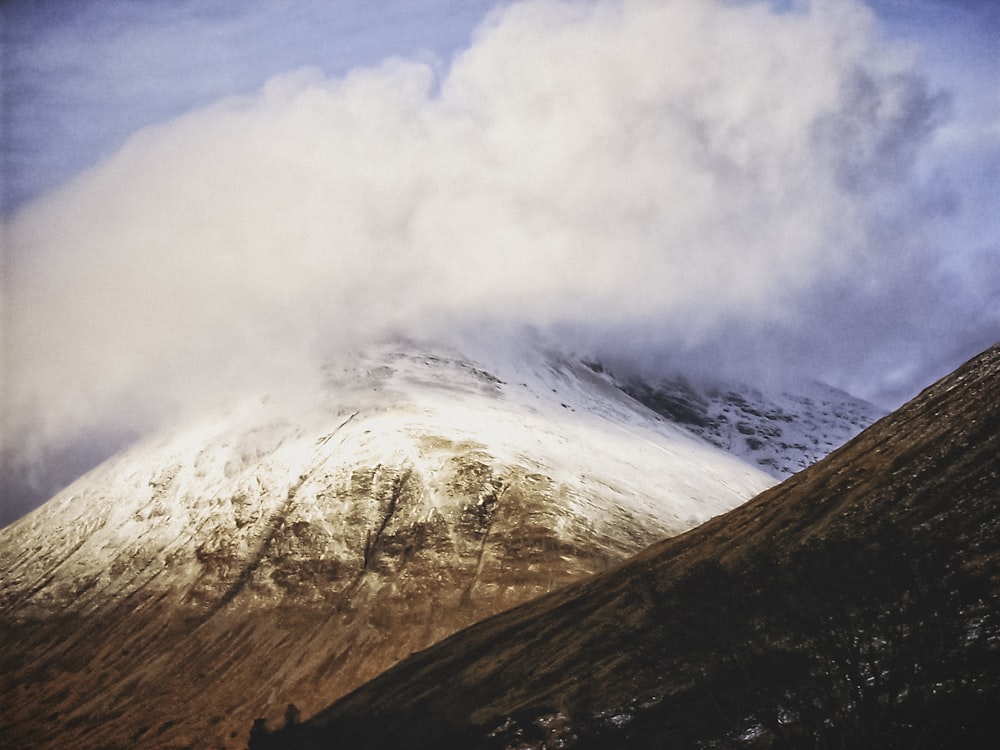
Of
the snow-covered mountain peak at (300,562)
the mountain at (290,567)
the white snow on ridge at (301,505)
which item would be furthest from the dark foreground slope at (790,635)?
the white snow on ridge at (301,505)

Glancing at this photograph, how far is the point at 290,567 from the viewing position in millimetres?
162125

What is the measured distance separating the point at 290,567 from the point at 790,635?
105m

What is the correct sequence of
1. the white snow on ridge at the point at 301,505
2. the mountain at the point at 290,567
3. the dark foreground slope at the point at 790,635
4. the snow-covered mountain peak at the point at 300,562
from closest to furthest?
the dark foreground slope at the point at 790,635, the mountain at the point at 290,567, the snow-covered mountain peak at the point at 300,562, the white snow on ridge at the point at 301,505

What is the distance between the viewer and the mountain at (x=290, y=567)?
135750 millimetres

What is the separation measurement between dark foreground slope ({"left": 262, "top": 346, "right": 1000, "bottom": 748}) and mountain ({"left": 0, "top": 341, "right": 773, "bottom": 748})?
26.6 meters

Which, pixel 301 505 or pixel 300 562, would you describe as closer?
pixel 300 562

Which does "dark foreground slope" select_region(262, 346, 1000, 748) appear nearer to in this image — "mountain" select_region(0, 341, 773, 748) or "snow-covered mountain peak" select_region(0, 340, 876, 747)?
"mountain" select_region(0, 341, 773, 748)

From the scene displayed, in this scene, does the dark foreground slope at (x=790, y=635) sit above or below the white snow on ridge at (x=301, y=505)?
below

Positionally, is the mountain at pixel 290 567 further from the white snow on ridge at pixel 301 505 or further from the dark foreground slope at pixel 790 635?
the dark foreground slope at pixel 790 635

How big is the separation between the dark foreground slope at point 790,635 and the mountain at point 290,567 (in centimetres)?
2659

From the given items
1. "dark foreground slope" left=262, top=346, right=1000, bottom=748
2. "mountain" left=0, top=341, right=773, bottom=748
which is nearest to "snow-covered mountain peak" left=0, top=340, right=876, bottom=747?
"mountain" left=0, top=341, right=773, bottom=748

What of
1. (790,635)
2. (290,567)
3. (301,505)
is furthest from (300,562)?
(790,635)

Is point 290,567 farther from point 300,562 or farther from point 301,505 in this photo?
point 301,505

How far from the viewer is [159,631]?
15325 cm
